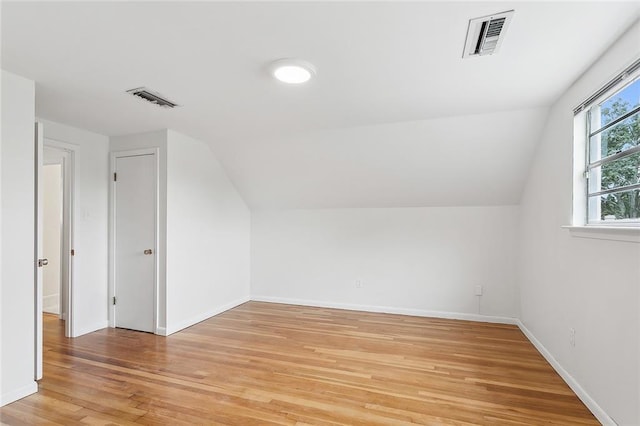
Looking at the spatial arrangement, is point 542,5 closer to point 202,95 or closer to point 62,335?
point 202,95

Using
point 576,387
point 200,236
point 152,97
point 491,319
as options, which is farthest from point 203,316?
point 576,387

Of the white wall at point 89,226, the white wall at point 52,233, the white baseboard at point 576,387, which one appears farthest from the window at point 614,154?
the white wall at point 52,233

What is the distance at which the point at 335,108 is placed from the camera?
308 cm

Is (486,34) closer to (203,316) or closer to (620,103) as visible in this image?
(620,103)

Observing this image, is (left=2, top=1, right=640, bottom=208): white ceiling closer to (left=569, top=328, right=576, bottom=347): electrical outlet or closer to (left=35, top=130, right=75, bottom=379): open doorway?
(left=35, top=130, right=75, bottom=379): open doorway

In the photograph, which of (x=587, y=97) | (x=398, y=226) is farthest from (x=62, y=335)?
(x=587, y=97)

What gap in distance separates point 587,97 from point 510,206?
2.03 metres

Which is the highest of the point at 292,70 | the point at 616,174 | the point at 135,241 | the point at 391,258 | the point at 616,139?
the point at 292,70

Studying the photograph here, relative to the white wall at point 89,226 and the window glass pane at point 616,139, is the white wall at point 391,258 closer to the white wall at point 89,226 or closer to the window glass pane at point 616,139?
the window glass pane at point 616,139

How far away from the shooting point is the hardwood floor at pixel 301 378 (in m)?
2.19

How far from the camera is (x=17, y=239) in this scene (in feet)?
7.93

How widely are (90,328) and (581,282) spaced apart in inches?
192

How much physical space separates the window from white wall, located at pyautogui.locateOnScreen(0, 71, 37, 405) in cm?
405

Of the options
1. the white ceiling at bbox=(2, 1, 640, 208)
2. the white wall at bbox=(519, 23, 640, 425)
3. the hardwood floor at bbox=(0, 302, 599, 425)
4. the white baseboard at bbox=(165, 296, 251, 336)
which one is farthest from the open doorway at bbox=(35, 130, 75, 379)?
the white wall at bbox=(519, 23, 640, 425)
